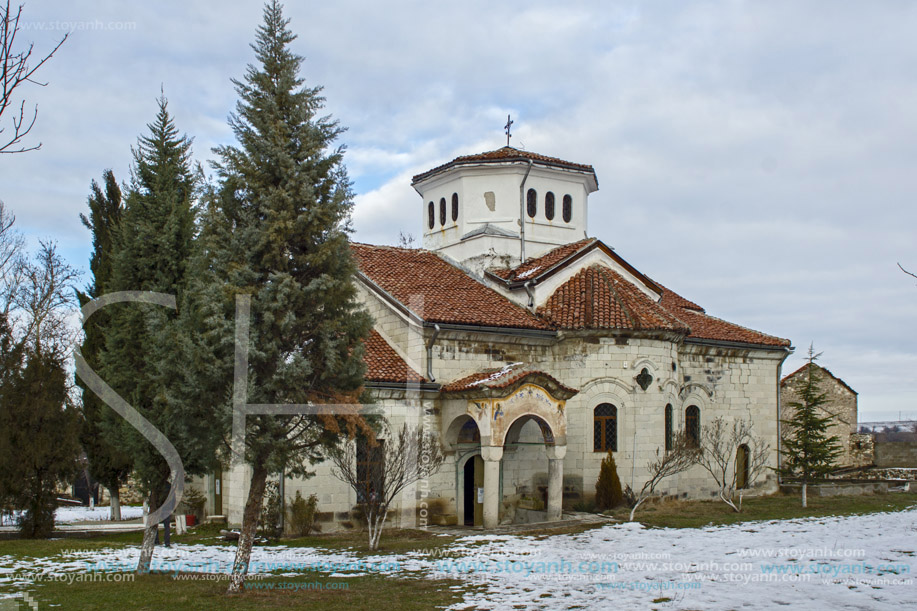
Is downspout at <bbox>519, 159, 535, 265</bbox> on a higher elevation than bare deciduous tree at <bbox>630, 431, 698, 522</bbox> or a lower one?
higher

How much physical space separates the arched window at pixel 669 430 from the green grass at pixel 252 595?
32.6 ft

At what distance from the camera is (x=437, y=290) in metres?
20.0

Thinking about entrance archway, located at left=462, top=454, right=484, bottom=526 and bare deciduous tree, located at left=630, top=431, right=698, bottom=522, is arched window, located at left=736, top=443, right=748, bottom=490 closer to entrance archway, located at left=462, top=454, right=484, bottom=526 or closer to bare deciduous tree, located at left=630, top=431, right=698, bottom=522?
bare deciduous tree, located at left=630, top=431, right=698, bottom=522

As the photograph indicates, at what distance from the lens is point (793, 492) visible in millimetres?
23016

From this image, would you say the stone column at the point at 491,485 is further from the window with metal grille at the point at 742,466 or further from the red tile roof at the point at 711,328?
the window with metal grille at the point at 742,466

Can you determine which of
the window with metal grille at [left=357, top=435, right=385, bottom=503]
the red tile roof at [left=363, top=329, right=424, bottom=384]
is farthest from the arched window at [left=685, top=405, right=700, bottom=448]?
the window with metal grille at [left=357, top=435, right=385, bottom=503]

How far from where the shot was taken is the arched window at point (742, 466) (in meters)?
22.6

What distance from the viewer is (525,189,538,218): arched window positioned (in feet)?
73.5

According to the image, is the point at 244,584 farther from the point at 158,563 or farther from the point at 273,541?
the point at 273,541

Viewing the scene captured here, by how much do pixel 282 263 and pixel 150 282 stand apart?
10.1 feet

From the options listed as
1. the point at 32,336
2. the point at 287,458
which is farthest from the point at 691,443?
the point at 32,336

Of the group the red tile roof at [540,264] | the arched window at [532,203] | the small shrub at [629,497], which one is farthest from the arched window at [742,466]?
the arched window at [532,203]

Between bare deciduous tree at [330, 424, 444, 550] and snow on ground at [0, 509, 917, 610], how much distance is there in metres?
1.35

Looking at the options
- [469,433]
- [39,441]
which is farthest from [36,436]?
[469,433]
